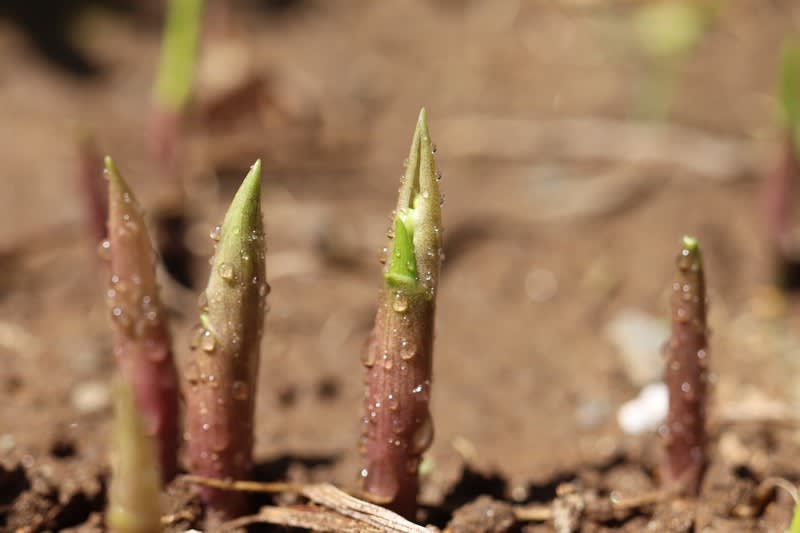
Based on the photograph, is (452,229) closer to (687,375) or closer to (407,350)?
(687,375)

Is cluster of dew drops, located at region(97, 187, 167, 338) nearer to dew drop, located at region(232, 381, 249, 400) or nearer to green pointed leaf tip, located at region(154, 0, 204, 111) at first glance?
dew drop, located at region(232, 381, 249, 400)

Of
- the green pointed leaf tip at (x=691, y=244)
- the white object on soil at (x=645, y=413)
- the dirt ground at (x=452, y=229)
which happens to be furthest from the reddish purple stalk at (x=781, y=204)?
the green pointed leaf tip at (x=691, y=244)

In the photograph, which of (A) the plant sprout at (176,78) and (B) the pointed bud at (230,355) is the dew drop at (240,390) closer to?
(B) the pointed bud at (230,355)

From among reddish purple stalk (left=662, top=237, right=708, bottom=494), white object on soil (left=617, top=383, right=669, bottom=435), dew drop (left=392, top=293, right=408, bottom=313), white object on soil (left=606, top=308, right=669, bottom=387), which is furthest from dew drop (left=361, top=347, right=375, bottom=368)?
white object on soil (left=606, top=308, right=669, bottom=387)

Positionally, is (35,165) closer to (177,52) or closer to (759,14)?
(177,52)

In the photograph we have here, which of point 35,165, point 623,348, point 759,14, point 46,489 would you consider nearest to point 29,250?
point 35,165

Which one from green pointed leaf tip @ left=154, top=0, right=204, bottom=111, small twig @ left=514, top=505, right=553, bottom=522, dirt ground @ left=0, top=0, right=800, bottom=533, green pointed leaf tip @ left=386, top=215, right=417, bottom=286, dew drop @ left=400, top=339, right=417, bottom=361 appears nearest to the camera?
green pointed leaf tip @ left=386, top=215, right=417, bottom=286
